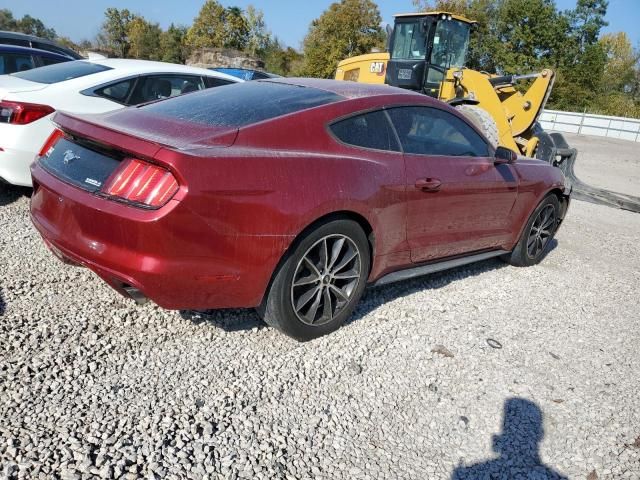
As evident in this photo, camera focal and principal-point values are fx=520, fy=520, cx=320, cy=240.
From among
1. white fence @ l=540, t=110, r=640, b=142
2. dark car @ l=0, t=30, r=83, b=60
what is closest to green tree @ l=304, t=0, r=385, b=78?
white fence @ l=540, t=110, r=640, b=142

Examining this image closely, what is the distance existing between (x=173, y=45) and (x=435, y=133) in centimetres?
6041

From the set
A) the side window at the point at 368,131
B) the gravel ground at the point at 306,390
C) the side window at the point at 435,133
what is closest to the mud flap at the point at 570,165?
the side window at the point at 435,133

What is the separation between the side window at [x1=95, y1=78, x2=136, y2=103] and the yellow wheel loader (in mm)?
4668

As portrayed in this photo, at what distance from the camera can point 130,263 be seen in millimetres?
2502

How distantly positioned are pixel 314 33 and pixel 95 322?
47.7 meters

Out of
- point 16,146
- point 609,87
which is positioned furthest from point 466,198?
point 609,87

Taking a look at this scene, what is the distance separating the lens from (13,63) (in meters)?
7.59

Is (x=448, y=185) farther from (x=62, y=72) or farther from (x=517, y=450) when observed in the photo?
(x=62, y=72)

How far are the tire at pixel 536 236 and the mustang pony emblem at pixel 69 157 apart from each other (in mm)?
3987

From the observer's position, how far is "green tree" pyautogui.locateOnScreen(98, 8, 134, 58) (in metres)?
64.4

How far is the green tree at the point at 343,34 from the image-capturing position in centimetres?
4512

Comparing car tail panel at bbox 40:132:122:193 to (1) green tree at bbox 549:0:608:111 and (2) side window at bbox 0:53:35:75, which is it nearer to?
(2) side window at bbox 0:53:35:75

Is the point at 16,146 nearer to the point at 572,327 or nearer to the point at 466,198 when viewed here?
the point at 466,198

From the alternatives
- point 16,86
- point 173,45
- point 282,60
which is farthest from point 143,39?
point 16,86
